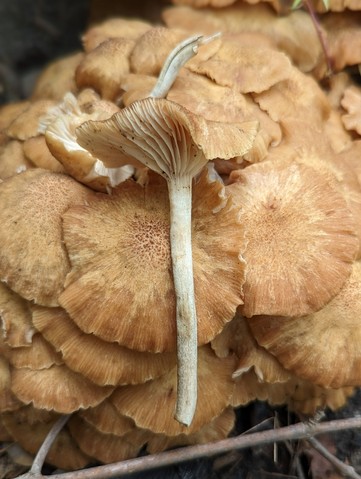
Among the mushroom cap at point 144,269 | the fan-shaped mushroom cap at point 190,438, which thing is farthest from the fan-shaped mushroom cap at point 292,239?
the fan-shaped mushroom cap at point 190,438

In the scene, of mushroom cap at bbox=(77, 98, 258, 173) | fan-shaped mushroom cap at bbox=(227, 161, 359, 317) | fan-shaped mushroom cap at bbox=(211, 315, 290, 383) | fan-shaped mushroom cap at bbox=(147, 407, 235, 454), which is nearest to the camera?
mushroom cap at bbox=(77, 98, 258, 173)

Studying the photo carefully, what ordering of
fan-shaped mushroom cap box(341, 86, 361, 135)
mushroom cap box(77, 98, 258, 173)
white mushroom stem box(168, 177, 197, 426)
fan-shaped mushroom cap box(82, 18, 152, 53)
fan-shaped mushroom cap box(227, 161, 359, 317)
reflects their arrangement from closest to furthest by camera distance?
mushroom cap box(77, 98, 258, 173)
white mushroom stem box(168, 177, 197, 426)
fan-shaped mushroom cap box(227, 161, 359, 317)
fan-shaped mushroom cap box(341, 86, 361, 135)
fan-shaped mushroom cap box(82, 18, 152, 53)

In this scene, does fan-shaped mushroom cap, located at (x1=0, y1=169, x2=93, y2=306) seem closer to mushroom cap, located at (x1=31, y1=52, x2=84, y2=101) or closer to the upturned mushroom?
the upturned mushroom

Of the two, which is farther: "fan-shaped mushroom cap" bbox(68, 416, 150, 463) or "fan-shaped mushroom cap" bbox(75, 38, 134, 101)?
"fan-shaped mushroom cap" bbox(75, 38, 134, 101)

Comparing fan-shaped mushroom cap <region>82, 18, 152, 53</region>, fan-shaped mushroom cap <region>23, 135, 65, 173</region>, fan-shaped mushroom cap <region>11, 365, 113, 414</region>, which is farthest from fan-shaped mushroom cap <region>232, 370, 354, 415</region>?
fan-shaped mushroom cap <region>82, 18, 152, 53</region>

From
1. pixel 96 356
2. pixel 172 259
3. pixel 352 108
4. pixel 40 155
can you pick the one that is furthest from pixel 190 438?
pixel 352 108

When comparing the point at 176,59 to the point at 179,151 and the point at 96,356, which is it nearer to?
the point at 179,151

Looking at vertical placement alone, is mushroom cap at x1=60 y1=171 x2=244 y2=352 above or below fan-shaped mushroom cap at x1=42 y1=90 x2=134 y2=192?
below
